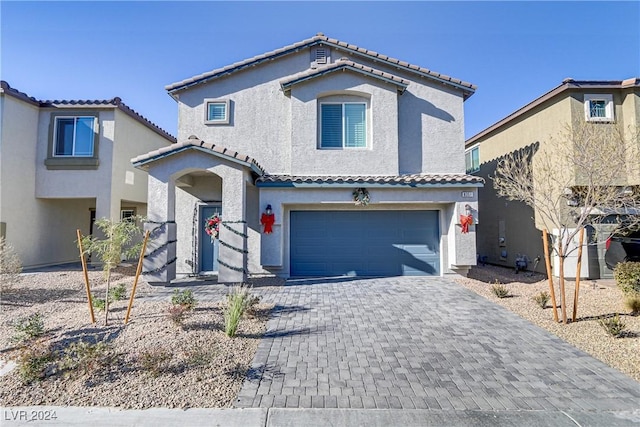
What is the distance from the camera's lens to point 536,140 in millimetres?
13594

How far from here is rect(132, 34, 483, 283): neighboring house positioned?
11672mm

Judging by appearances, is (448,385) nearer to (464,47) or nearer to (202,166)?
(202,166)

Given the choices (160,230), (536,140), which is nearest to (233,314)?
(160,230)

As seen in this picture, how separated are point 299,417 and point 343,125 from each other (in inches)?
425

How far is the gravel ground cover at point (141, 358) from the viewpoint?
4.11 metres

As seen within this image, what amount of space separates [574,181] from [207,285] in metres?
13.9

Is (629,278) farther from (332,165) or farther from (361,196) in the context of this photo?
(332,165)

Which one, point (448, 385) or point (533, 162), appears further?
point (533, 162)

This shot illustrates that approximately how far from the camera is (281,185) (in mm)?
11477

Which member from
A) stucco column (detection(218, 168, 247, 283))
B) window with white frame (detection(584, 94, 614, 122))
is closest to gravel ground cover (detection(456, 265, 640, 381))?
window with white frame (detection(584, 94, 614, 122))

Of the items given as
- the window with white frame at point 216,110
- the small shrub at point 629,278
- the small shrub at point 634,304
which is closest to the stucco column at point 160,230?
the window with white frame at point 216,110

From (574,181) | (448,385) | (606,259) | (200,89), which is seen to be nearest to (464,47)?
(574,181)

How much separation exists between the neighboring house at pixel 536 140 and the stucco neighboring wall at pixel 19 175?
22375mm

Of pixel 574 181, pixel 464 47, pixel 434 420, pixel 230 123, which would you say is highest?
pixel 464 47
